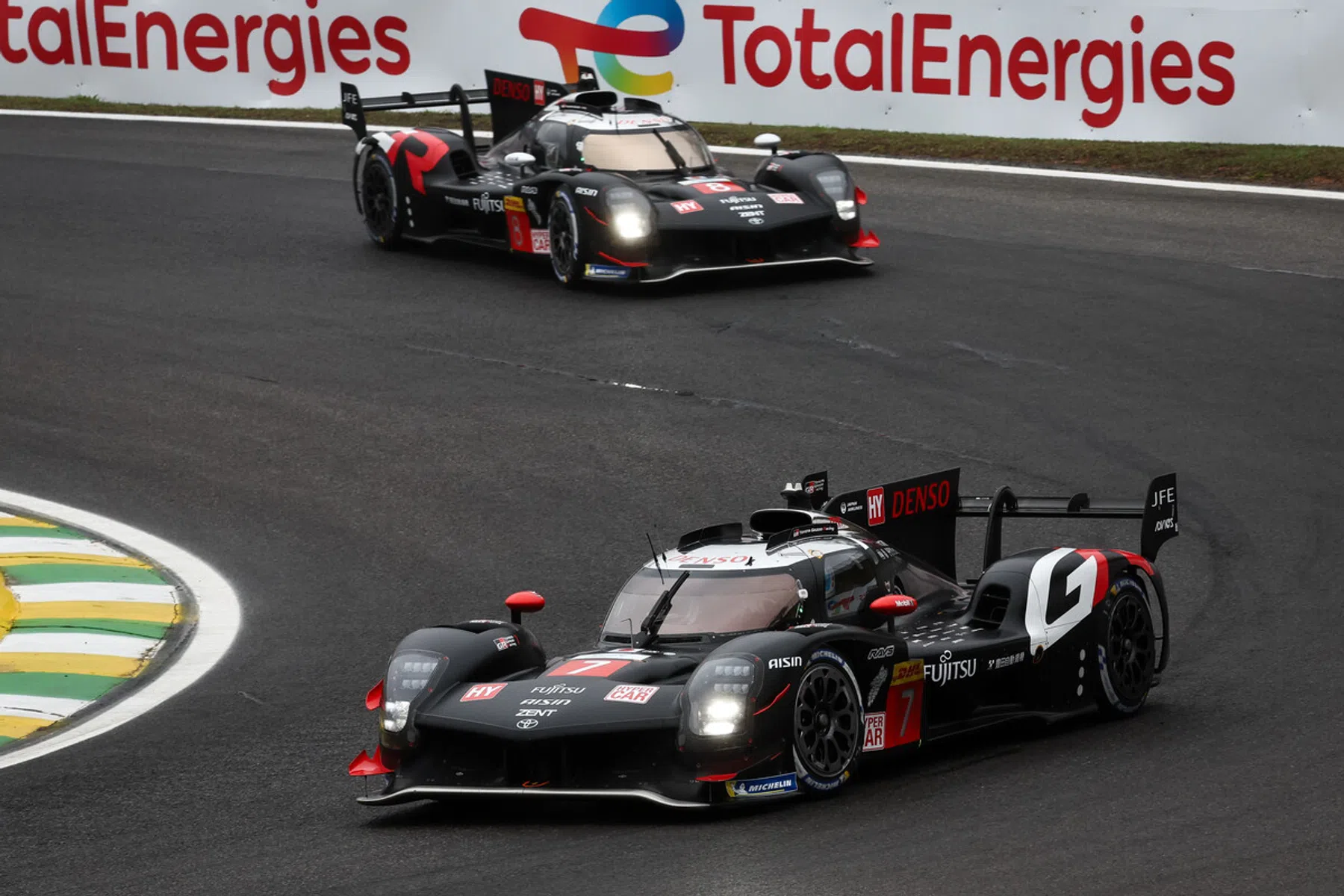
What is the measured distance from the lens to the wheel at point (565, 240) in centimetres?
1731

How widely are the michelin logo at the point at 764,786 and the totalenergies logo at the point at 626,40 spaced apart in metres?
16.2

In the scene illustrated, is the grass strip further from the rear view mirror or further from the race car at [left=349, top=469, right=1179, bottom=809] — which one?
the rear view mirror

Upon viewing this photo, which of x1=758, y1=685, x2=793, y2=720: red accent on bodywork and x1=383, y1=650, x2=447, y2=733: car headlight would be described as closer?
x1=758, y1=685, x2=793, y2=720: red accent on bodywork

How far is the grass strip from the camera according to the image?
20.0 metres

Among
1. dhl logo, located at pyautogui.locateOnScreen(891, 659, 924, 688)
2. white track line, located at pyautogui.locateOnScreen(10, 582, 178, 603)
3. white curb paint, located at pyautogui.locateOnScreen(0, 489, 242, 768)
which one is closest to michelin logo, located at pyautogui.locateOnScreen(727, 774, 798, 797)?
dhl logo, located at pyautogui.locateOnScreen(891, 659, 924, 688)

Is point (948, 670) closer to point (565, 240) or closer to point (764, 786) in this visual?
point (764, 786)

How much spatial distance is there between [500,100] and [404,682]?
1290cm

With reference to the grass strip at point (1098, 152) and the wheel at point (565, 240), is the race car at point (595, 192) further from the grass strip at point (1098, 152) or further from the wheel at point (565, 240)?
the grass strip at point (1098, 152)

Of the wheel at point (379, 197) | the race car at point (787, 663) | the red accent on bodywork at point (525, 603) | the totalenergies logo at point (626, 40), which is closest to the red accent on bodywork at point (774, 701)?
the race car at point (787, 663)

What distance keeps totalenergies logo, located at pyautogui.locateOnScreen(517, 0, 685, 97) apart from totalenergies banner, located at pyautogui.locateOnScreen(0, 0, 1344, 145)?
2 cm

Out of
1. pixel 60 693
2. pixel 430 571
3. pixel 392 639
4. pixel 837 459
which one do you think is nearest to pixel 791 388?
pixel 837 459

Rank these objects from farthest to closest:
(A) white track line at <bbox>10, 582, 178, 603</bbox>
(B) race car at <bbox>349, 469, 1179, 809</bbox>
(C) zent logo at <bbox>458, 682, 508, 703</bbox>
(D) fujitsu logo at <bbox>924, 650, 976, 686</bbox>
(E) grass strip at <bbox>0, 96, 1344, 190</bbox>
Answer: (E) grass strip at <bbox>0, 96, 1344, 190</bbox>
(A) white track line at <bbox>10, 582, 178, 603</bbox>
(D) fujitsu logo at <bbox>924, 650, 976, 686</bbox>
(C) zent logo at <bbox>458, 682, 508, 703</bbox>
(B) race car at <bbox>349, 469, 1179, 809</bbox>

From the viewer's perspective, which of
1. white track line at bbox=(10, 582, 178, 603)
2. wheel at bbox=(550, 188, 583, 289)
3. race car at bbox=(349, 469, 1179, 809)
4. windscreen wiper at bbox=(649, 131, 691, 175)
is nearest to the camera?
race car at bbox=(349, 469, 1179, 809)

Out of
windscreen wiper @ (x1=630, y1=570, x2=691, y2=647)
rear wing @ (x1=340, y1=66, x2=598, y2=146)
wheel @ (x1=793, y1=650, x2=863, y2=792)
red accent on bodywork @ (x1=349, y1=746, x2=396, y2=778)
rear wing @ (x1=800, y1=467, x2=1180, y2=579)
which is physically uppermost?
rear wing @ (x1=340, y1=66, x2=598, y2=146)
